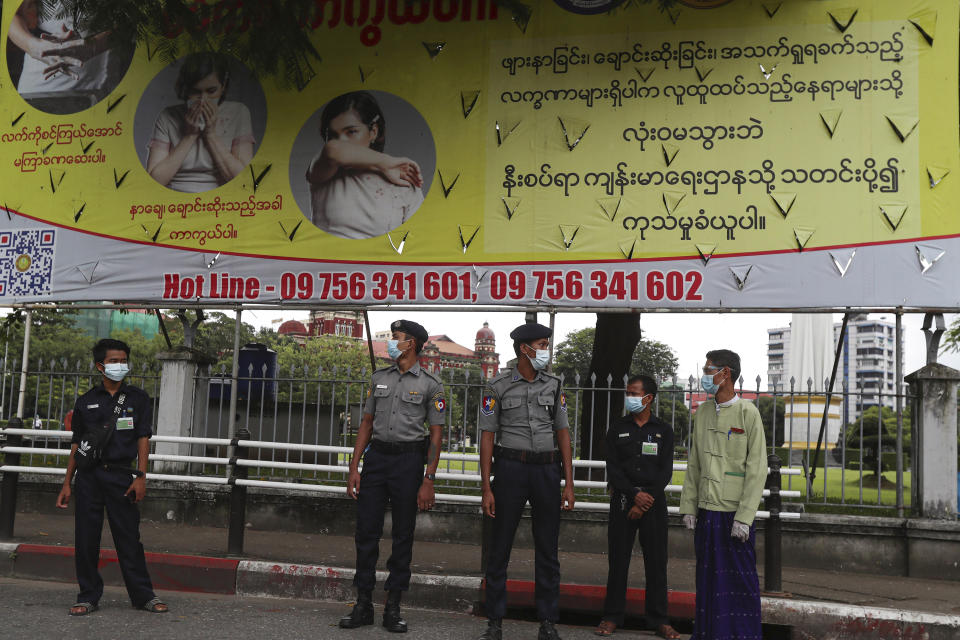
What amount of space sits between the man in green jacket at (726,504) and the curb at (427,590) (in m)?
0.94

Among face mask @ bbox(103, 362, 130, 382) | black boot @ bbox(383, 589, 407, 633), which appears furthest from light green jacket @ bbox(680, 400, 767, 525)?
face mask @ bbox(103, 362, 130, 382)

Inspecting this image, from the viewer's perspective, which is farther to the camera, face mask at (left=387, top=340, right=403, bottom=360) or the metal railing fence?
the metal railing fence

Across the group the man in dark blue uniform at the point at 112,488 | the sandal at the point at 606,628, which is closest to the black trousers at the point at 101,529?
the man in dark blue uniform at the point at 112,488

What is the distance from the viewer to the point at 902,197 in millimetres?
6883

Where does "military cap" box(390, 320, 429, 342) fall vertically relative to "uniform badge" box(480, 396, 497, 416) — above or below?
above

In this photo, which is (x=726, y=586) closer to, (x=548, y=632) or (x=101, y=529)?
(x=548, y=632)

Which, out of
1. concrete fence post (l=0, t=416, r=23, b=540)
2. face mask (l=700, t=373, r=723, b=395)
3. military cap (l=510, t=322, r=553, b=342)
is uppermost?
military cap (l=510, t=322, r=553, b=342)

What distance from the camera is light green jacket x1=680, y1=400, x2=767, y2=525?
14.6 feet

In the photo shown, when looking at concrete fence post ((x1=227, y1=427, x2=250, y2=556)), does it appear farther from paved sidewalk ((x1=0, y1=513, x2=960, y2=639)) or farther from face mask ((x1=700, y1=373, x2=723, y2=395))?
face mask ((x1=700, y1=373, x2=723, y2=395))

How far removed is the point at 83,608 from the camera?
503 centimetres

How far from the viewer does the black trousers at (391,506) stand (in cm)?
502

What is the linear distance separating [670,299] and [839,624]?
9.60ft

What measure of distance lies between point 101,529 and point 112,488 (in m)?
0.26

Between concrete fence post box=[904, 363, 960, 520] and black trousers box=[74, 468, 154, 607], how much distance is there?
5856mm
